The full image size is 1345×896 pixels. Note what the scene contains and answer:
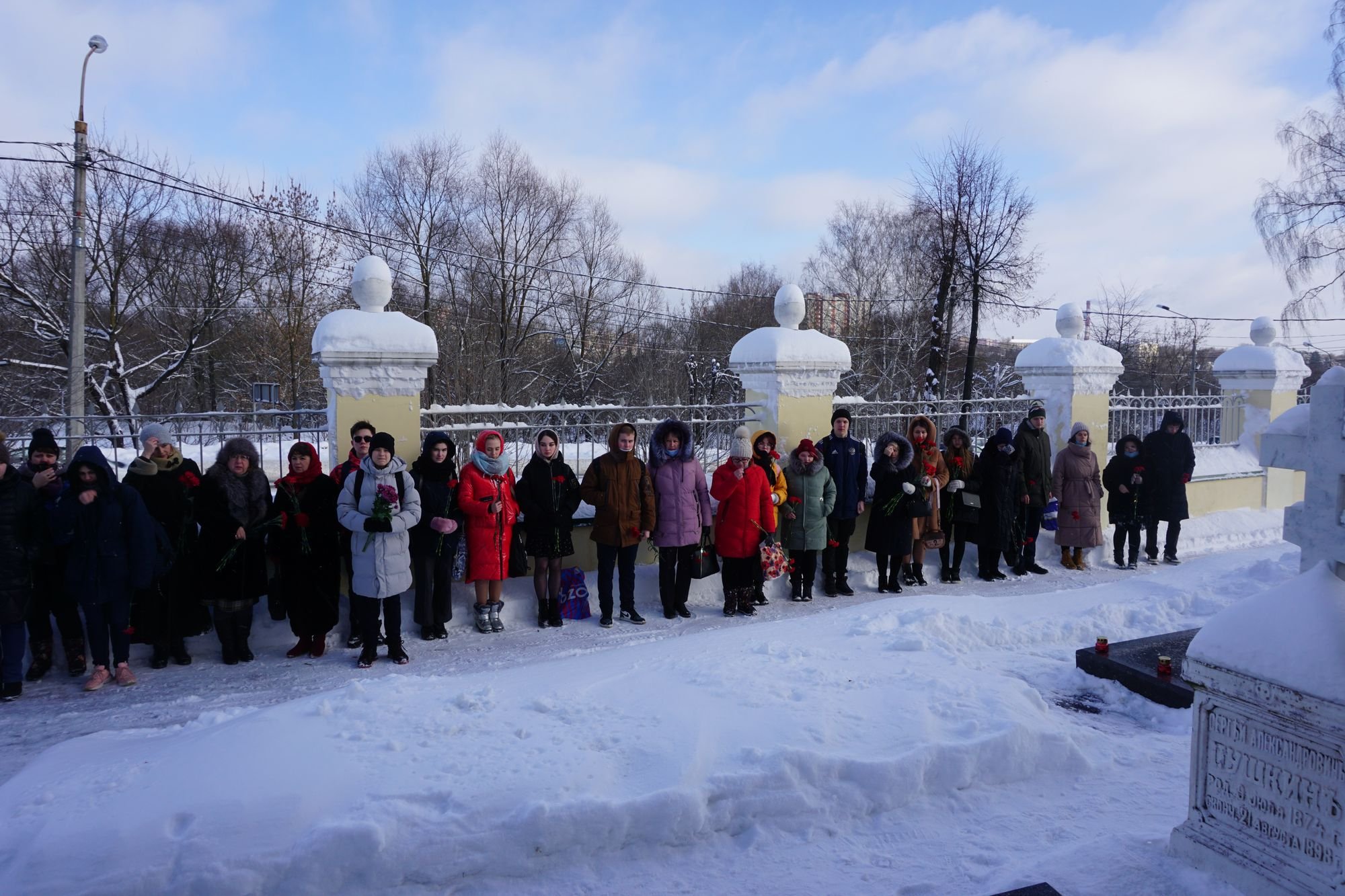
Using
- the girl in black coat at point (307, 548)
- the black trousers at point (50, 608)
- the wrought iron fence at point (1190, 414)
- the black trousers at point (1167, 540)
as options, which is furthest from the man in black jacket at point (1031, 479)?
the black trousers at point (50, 608)

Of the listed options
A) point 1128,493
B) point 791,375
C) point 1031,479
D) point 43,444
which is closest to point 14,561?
point 43,444

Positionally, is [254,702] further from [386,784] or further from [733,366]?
[733,366]

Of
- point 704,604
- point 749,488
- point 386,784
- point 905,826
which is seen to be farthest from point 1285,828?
point 704,604

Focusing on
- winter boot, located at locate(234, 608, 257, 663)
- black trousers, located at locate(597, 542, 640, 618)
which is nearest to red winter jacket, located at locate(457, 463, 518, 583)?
black trousers, located at locate(597, 542, 640, 618)

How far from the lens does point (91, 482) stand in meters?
4.96

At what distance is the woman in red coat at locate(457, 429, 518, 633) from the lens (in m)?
6.09

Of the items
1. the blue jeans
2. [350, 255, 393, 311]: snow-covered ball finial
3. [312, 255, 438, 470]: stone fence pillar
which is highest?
[350, 255, 393, 311]: snow-covered ball finial

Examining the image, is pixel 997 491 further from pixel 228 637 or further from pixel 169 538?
pixel 169 538

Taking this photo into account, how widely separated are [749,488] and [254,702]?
386 cm

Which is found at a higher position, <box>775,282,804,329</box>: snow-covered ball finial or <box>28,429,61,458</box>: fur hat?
<box>775,282,804,329</box>: snow-covered ball finial

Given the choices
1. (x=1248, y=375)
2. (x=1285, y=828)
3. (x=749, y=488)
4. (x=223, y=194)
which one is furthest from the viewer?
(x=223, y=194)

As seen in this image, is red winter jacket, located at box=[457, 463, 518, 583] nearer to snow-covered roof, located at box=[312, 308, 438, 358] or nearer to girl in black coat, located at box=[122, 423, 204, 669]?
snow-covered roof, located at box=[312, 308, 438, 358]

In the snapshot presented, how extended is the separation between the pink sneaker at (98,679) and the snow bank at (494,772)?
1645mm

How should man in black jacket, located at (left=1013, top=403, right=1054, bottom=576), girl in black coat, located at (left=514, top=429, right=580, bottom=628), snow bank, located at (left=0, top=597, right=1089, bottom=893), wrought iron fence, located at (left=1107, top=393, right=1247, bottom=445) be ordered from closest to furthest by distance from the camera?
snow bank, located at (left=0, top=597, right=1089, bottom=893) < girl in black coat, located at (left=514, top=429, right=580, bottom=628) < man in black jacket, located at (left=1013, top=403, right=1054, bottom=576) < wrought iron fence, located at (left=1107, top=393, right=1247, bottom=445)
